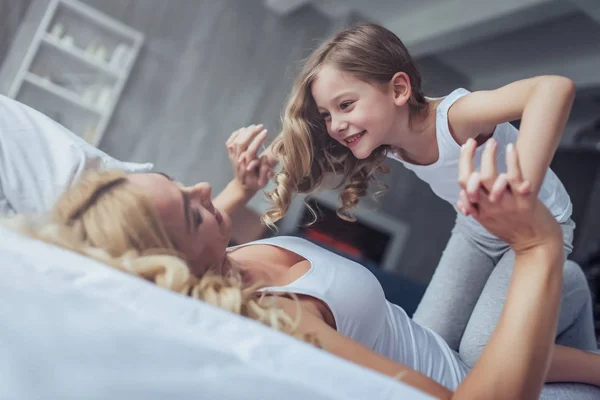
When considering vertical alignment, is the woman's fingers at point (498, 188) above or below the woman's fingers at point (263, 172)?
above

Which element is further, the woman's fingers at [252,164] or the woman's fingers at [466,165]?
the woman's fingers at [252,164]

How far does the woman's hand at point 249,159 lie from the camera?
0.93 metres

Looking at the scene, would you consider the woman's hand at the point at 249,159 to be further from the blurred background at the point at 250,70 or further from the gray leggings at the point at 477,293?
the blurred background at the point at 250,70

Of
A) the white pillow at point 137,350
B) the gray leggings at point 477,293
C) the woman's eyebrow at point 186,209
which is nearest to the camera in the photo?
the white pillow at point 137,350

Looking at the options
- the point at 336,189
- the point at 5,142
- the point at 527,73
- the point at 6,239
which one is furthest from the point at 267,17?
the point at 6,239

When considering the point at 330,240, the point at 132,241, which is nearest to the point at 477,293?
the point at 132,241

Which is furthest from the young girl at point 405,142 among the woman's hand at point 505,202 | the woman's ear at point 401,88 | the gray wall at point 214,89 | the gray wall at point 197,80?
the gray wall at point 197,80

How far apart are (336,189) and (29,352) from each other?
2.46 ft

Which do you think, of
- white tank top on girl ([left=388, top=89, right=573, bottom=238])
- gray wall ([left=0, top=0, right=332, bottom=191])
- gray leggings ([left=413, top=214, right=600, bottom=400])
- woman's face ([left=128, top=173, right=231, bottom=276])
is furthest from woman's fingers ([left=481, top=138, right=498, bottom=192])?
gray wall ([left=0, top=0, right=332, bottom=191])

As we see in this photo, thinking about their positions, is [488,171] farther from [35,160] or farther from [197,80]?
[197,80]

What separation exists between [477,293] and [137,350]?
2.90 ft

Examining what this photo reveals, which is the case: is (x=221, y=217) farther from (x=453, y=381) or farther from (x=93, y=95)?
(x=93, y=95)

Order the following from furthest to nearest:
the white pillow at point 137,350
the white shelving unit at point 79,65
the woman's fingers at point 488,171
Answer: the white shelving unit at point 79,65
the woman's fingers at point 488,171
the white pillow at point 137,350

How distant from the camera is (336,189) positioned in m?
1.10
